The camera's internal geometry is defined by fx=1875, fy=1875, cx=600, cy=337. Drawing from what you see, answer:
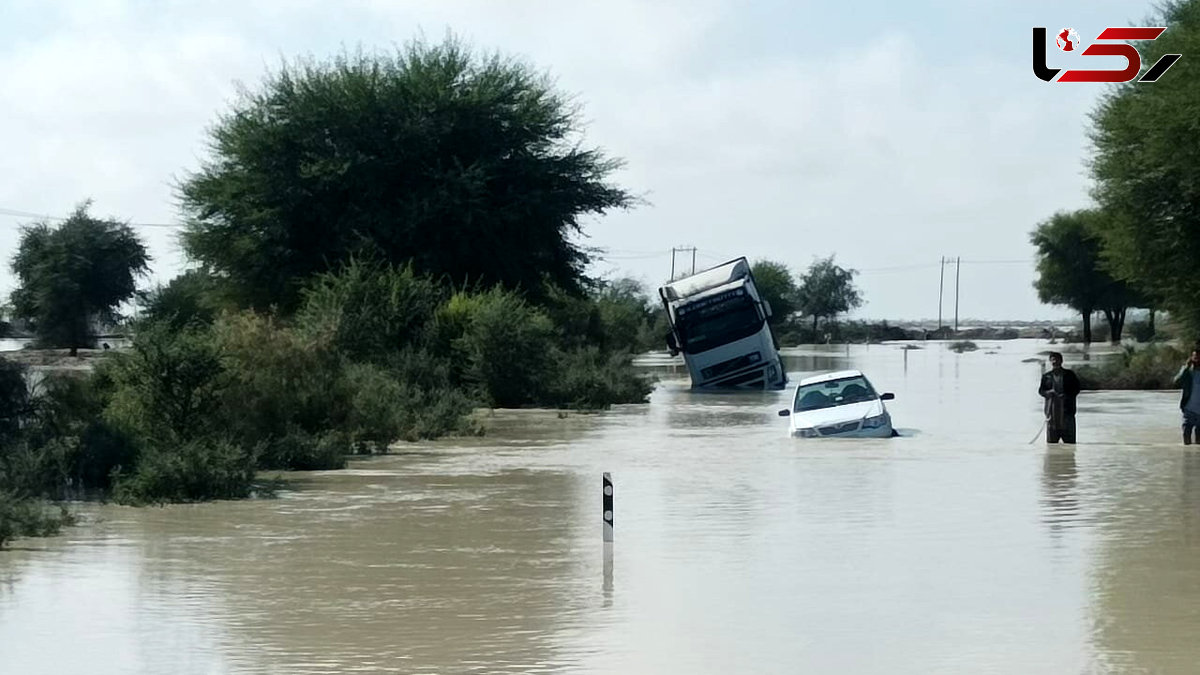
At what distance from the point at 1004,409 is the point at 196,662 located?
37804 mm

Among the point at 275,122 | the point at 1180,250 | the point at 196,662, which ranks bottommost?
the point at 196,662

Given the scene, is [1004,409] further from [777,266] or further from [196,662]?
[777,266]

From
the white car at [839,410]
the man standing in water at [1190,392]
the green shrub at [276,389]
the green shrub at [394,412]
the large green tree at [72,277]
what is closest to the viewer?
the green shrub at [276,389]

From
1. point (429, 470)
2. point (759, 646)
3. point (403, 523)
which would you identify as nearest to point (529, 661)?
point (759, 646)

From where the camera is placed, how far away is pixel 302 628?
46.3ft

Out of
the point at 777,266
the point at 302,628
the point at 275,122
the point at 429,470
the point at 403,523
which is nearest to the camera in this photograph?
the point at 302,628

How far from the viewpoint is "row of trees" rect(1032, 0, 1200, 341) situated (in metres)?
49.5

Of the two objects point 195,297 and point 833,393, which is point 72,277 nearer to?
point 195,297

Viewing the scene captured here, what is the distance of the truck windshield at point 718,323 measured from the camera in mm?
54281

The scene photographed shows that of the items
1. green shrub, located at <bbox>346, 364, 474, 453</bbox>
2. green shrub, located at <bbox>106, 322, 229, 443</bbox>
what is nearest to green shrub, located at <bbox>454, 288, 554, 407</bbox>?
green shrub, located at <bbox>346, 364, 474, 453</bbox>

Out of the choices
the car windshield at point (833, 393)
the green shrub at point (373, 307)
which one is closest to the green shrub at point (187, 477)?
the car windshield at point (833, 393)

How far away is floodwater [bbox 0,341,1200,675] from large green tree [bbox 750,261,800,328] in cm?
12949

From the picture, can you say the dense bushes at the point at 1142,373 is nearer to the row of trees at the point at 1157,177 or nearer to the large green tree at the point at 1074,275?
the row of trees at the point at 1157,177

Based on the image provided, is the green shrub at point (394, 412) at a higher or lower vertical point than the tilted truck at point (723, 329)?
lower
